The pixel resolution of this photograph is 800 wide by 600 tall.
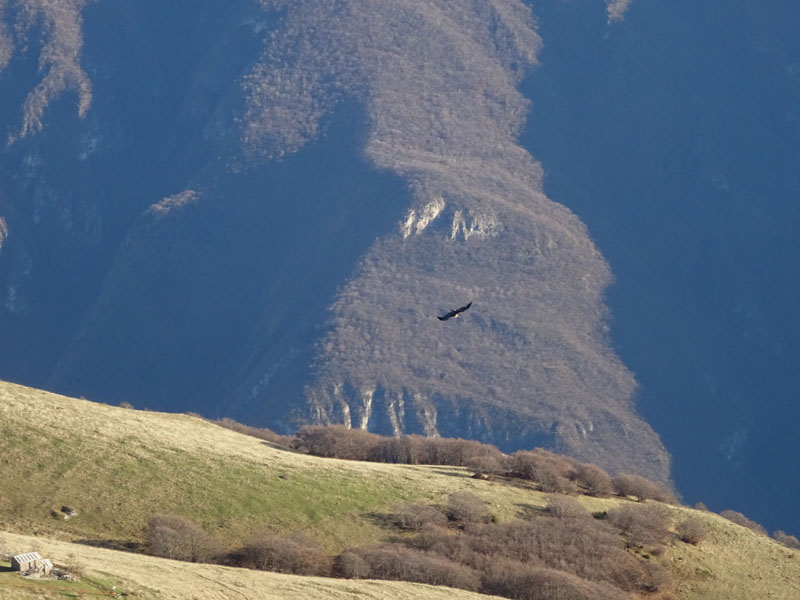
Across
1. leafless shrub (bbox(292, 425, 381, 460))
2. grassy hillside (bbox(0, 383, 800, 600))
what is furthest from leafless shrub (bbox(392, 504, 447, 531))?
leafless shrub (bbox(292, 425, 381, 460))

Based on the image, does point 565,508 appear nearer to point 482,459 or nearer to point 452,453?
point 482,459

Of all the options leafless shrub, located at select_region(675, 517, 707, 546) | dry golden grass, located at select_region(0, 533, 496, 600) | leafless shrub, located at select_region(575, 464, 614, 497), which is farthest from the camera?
leafless shrub, located at select_region(575, 464, 614, 497)

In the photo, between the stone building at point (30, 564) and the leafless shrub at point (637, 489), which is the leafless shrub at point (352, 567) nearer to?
the stone building at point (30, 564)

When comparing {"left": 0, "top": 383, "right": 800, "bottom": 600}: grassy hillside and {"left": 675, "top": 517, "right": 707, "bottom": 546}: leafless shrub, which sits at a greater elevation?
{"left": 675, "top": 517, "right": 707, "bottom": 546}: leafless shrub

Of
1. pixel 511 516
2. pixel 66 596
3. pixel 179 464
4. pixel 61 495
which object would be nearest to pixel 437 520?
pixel 511 516

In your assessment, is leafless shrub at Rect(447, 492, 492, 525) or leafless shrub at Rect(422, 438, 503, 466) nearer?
leafless shrub at Rect(447, 492, 492, 525)

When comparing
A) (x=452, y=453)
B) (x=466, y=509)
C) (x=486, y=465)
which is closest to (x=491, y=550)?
(x=466, y=509)

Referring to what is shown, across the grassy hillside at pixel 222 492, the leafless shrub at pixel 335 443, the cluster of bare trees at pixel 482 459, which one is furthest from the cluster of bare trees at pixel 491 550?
the leafless shrub at pixel 335 443

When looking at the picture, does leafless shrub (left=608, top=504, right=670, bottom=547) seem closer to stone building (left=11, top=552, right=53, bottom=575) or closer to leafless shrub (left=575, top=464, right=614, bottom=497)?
leafless shrub (left=575, top=464, right=614, bottom=497)

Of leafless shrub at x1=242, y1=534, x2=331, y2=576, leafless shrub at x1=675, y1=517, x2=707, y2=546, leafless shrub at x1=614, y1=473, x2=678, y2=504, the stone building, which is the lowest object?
leafless shrub at x1=242, y1=534, x2=331, y2=576

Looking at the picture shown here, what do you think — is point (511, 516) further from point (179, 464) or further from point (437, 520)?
point (179, 464)
